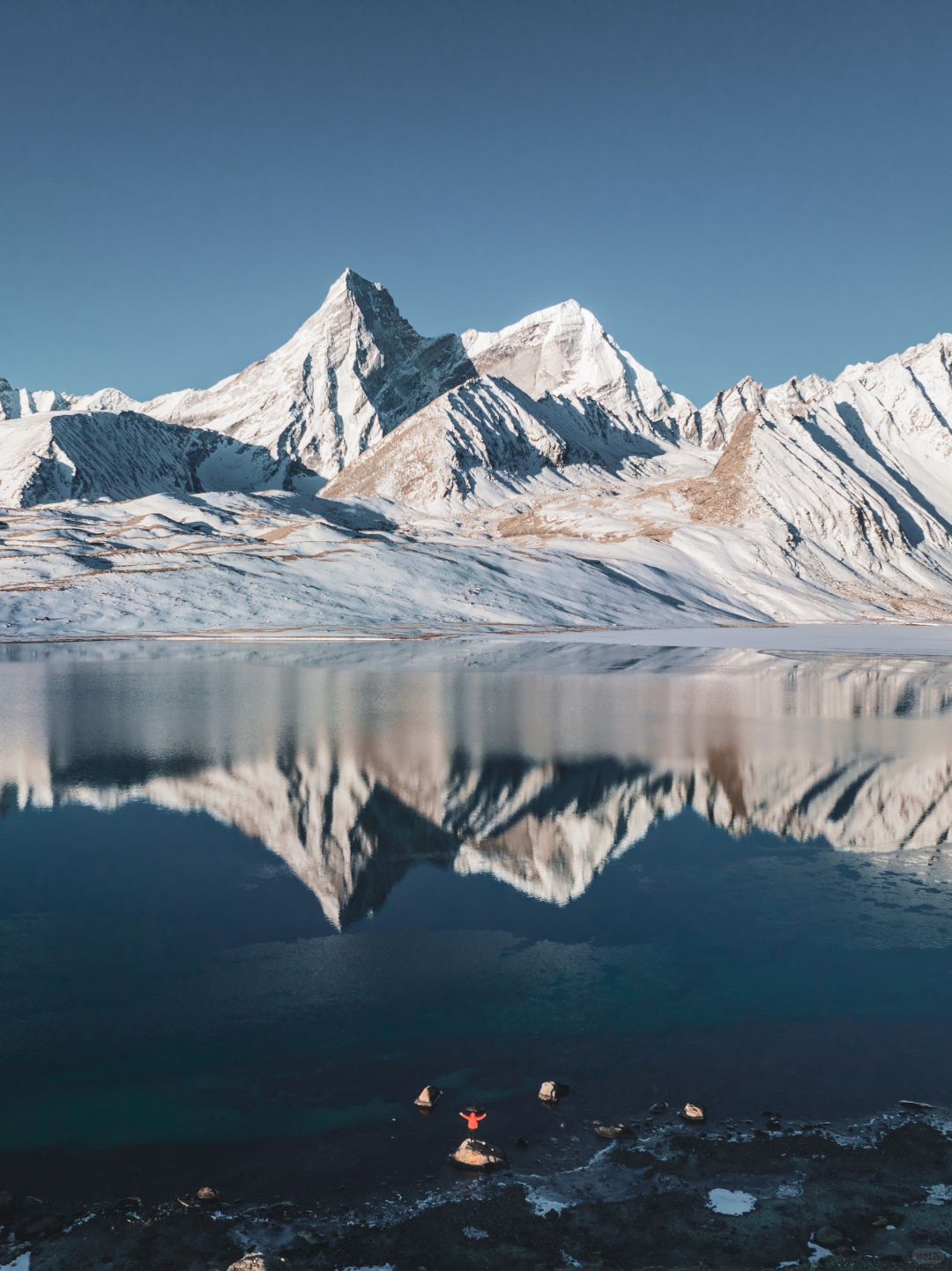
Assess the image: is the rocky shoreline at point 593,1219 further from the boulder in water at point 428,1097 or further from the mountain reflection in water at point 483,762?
the mountain reflection in water at point 483,762

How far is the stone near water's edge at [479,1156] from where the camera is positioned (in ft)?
31.5

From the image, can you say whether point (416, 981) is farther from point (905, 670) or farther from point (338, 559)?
point (338, 559)

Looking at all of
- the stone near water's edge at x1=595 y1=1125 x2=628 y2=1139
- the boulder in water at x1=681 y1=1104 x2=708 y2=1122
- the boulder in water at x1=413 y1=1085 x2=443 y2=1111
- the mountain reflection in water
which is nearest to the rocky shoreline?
the stone near water's edge at x1=595 y1=1125 x2=628 y2=1139

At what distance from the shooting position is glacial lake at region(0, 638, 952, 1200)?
1065 centimetres

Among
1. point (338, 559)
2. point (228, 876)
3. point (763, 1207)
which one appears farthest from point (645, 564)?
point (763, 1207)

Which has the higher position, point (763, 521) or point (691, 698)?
point (763, 521)

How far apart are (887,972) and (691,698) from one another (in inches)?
1168

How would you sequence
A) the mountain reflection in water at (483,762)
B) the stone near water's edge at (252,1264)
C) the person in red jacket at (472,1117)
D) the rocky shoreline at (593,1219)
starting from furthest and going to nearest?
the mountain reflection in water at (483,762)
the person in red jacket at (472,1117)
the rocky shoreline at (593,1219)
the stone near water's edge at (252,1264)

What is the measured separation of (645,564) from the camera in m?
126

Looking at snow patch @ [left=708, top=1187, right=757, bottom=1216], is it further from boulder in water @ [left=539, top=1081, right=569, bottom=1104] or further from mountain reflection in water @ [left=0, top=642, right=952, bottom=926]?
mountain reflection in water @ [left=0, top=642, right=952, bottom=926]

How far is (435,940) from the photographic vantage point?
15594 millimetres

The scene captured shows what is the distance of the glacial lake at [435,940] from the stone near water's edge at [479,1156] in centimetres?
34

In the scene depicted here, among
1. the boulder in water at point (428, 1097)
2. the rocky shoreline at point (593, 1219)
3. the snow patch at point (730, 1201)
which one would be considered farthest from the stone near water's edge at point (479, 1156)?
the snow patch at point (730, 1201)

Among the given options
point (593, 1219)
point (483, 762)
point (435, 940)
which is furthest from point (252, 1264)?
point (483, 762)
